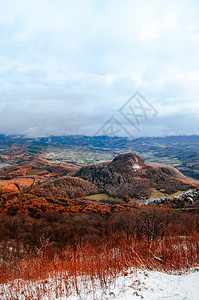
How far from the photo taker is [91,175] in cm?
6362

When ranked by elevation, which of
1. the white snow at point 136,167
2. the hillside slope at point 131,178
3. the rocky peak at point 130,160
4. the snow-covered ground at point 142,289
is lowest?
the hillside slope at point 131,178

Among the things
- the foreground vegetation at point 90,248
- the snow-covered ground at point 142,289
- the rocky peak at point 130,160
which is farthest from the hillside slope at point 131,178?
the snow-covered ground at point 142,289

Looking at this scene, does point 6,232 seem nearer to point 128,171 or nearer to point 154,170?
point 128,171

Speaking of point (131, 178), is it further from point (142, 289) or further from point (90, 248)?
point (142, 289)

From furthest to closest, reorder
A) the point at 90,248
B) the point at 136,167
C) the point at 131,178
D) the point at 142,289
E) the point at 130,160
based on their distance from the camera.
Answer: the point at 130,160 < the point at 136,167 < the point at 131,178 < the point at 90,248 < the point at 142,289

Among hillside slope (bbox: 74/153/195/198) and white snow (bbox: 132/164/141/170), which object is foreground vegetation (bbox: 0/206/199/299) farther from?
white snow (bbox: 132/164/141/170)

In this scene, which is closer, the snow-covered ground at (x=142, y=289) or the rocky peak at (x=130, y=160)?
the snow-covered ground at (x=142, y=289)

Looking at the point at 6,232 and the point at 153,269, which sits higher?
the point at 153,269

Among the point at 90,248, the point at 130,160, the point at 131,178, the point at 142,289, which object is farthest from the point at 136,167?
the point at 142,289

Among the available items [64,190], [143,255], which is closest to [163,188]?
[64,190]

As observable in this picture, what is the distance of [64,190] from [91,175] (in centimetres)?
1881

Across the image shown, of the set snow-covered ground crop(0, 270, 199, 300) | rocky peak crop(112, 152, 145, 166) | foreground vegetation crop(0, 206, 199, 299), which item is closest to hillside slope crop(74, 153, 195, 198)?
rocky peak crop(112, 152, 145, 166)

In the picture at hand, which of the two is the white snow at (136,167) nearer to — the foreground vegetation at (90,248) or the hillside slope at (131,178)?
the hillside slope at (131,178)

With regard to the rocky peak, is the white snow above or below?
below
